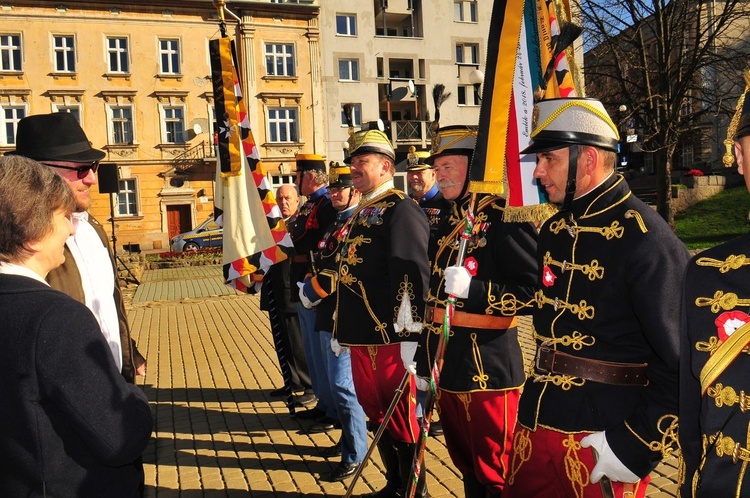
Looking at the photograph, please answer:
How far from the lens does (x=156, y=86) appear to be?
30250 millimetres

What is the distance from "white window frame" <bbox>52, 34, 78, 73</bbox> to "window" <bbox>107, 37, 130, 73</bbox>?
1.53 metres

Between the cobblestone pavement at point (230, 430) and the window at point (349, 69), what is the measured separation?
80.2 feet

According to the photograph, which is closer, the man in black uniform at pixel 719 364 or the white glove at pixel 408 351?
the man in black uniform at pixel 719 364

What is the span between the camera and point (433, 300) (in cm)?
340

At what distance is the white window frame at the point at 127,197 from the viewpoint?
30.0 metres

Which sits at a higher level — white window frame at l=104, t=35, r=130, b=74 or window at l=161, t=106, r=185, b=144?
white window frame at l=104, t=35, r=130, b=74

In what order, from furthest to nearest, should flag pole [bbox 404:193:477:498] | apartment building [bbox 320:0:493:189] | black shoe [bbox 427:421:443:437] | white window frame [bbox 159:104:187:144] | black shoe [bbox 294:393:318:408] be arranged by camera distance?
apartment building [bbox 320:0:493:189], white window frame [bbox 159:104:187:144], black shoe [bbox 294:393:318:408], black shoe [bbox 427:421:443:437], flag pole [bbox 404:193:477:498]

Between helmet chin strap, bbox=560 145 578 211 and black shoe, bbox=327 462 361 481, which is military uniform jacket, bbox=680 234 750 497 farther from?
black shoe, bbox=327 462 361 481

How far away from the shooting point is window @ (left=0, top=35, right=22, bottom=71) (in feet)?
93.1

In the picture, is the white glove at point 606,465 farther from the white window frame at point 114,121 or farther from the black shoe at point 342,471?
the white window frame at point 114,121

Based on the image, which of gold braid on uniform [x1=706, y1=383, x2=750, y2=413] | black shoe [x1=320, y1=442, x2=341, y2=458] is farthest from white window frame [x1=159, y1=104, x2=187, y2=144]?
gold braid on uniform [x1=706, y1=383, x2=750, y2=413]

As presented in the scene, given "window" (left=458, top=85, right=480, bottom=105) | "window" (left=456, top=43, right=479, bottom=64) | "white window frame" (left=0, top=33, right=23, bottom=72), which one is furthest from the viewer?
"window" (left=456, top=43, right=479, bottom=64)

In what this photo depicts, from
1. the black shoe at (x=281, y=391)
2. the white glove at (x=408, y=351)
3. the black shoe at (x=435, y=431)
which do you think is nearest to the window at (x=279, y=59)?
the black shoe at (x=281, y=391)

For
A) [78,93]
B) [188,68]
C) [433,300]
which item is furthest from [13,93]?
[433,300]
